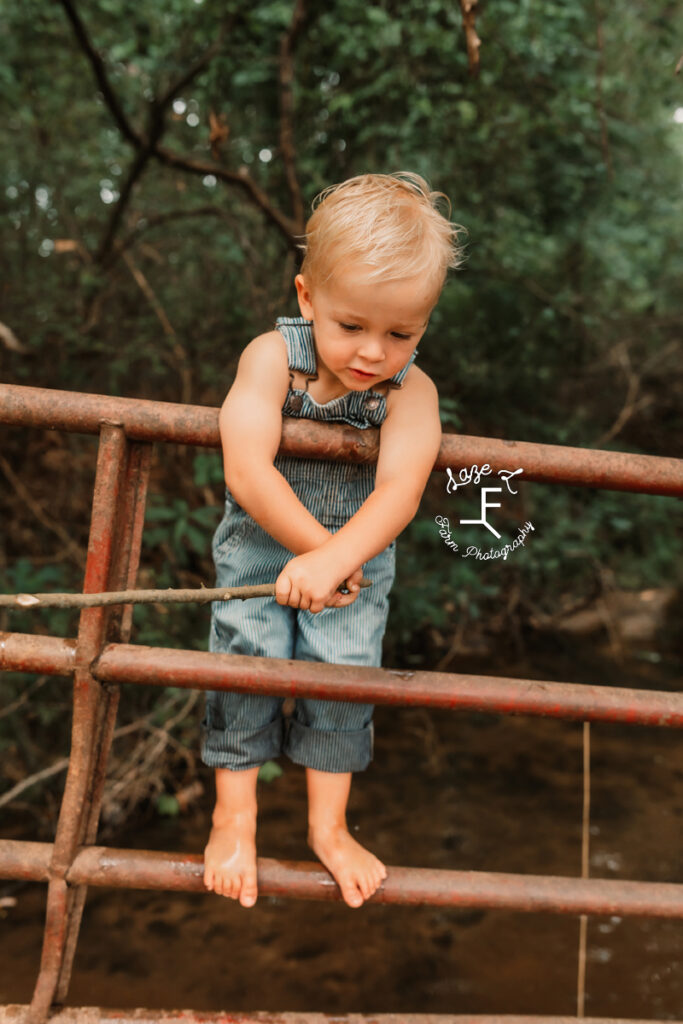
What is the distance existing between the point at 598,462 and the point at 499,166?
4063mm

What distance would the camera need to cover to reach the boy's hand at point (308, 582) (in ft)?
3.62

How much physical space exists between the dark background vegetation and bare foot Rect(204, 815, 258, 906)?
1.63 meters

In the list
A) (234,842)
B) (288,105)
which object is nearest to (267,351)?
(234,842)

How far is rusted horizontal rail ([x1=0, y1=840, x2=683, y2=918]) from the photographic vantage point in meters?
1.22

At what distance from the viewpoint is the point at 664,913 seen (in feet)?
4.38

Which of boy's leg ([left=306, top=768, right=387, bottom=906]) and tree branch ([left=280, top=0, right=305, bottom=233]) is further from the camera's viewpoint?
tree branch ([left=280, top=0, right=305, bottom=233])

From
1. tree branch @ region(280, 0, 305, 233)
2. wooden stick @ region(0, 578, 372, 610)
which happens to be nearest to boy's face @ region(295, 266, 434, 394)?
wooden stick @ region(0, 578, 372, 610)

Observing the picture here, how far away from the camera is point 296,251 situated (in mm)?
3361

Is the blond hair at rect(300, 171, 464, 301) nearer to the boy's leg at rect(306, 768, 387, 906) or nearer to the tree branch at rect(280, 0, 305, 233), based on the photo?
the boy's leg at rect(306, 768, 387, 906)

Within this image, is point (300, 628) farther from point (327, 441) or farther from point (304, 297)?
point (304, 297)

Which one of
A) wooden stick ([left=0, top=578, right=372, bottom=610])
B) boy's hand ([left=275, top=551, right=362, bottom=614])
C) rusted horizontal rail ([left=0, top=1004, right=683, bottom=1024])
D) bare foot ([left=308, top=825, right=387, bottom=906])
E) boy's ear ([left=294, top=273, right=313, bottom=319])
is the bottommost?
rusted horizontal rail ([left=0, top=1004, right=683, bottom=1024])

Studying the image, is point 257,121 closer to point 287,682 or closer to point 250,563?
point 250,563

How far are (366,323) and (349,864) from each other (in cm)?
93

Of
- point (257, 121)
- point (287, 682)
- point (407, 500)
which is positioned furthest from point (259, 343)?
point (257, 121)
